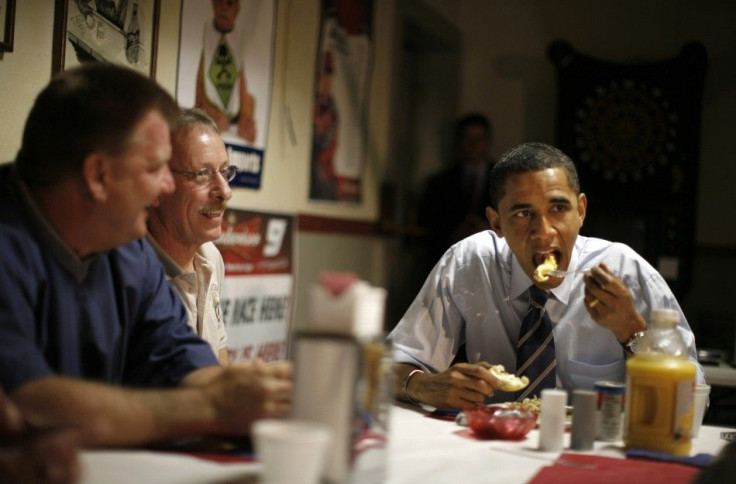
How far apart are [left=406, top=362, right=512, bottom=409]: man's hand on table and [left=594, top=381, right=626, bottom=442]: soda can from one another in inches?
10.1

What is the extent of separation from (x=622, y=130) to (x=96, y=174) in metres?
5.48

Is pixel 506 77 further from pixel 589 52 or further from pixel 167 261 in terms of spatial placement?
pixel 167 261

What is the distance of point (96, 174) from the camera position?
4.75ft

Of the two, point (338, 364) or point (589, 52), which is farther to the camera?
point (589, 52)

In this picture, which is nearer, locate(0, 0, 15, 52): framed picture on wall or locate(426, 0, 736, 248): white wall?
locate(0, 0, 15, 52): framed picture on wall

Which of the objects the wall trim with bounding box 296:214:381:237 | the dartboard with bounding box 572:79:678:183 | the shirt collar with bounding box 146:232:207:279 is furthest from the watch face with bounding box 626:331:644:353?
the dartboard with bounding box 572:79:678:183

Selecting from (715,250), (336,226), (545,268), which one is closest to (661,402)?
(545,268)

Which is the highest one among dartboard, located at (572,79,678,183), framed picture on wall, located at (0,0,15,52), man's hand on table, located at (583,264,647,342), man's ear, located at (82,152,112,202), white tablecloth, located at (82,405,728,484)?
dartboard, located at (572,79,678,183)

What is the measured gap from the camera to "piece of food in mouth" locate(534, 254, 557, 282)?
2.34 metres

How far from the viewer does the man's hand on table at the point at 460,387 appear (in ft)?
6.27

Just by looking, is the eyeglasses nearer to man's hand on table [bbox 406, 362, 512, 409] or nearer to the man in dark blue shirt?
the man in dark blue shirt

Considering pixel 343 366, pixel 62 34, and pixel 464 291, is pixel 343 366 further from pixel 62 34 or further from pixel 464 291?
pixel 62 34

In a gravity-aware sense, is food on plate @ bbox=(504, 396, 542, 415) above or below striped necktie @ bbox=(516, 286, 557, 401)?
below

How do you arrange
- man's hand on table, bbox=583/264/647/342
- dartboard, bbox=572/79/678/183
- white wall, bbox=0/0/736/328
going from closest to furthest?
man's hand on table, bbox=583/264/647/342
white wall, bbox=0/0/736/328
dartboard, bbox=572/79/678/183
